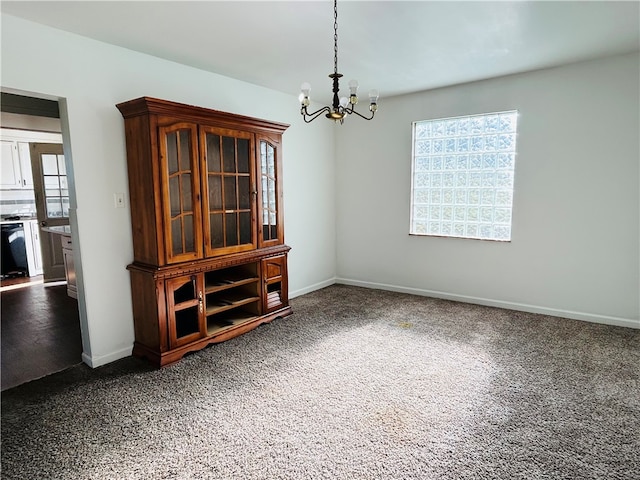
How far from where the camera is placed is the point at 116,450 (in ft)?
6.42

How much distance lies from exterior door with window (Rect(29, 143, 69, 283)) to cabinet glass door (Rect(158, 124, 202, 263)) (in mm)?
3759

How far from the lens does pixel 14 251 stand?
232 inches

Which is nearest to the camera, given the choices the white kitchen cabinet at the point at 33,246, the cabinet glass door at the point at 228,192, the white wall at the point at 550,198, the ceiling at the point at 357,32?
the ceiling at the point at 357,32

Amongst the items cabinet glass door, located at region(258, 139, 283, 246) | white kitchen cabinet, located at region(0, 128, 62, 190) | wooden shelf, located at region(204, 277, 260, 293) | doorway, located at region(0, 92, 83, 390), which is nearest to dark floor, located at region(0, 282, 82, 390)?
doorway, located at region(0, 92, 83, 390)

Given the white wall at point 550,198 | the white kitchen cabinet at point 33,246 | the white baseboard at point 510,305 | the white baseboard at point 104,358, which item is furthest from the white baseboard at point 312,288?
the white kitchen cabinet at point 33,246

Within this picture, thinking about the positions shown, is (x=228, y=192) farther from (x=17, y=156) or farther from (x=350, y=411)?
(x=17, y=156)

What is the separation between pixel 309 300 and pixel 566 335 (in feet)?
8.57

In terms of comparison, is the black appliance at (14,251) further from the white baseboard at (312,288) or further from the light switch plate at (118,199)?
the white baseboard at (312,288)

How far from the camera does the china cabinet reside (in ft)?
9.21

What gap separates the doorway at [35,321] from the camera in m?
2.94

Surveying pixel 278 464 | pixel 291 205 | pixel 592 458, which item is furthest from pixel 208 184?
pixel 592 458

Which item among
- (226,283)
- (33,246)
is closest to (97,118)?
(226,283)

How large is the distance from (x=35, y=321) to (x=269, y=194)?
9.13 feet

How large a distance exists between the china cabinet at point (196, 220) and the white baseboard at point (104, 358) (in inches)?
3.4
